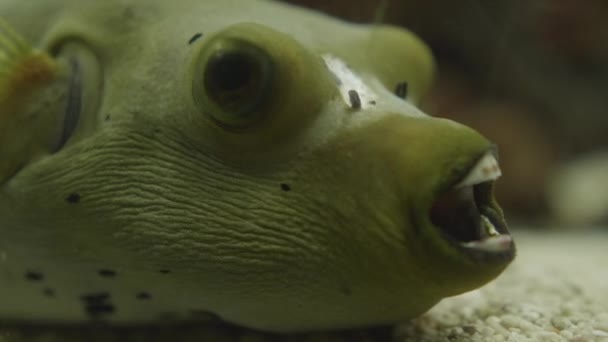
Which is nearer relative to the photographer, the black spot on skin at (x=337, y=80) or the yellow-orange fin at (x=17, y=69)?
the black spot on skin at (x=337, y=80)

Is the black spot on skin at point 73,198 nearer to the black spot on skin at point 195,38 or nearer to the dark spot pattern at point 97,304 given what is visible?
the dark spot pattern at point 97,304

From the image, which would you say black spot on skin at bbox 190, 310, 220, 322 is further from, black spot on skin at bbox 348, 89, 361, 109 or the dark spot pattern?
black spot on skin at bbox 348, 89, 361, 109

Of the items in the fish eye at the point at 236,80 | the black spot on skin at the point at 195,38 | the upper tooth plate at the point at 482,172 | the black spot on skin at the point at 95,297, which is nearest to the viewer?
the upper tooth plate at the point at 482,172

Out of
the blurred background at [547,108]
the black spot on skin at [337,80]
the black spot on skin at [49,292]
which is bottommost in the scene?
the black spot on skin at [49,292]

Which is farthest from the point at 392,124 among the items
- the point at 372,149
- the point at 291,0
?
the point at 291,0

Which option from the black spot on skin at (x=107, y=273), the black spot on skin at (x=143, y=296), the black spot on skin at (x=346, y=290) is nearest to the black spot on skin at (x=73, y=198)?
the black spot on skin at (x=107, y=273)

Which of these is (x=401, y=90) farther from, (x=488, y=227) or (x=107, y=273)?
(x=107, y=273)

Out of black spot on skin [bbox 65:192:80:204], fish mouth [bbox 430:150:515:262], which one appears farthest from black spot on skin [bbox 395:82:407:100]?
black spot on skin [bbox 65:192:80:204]
